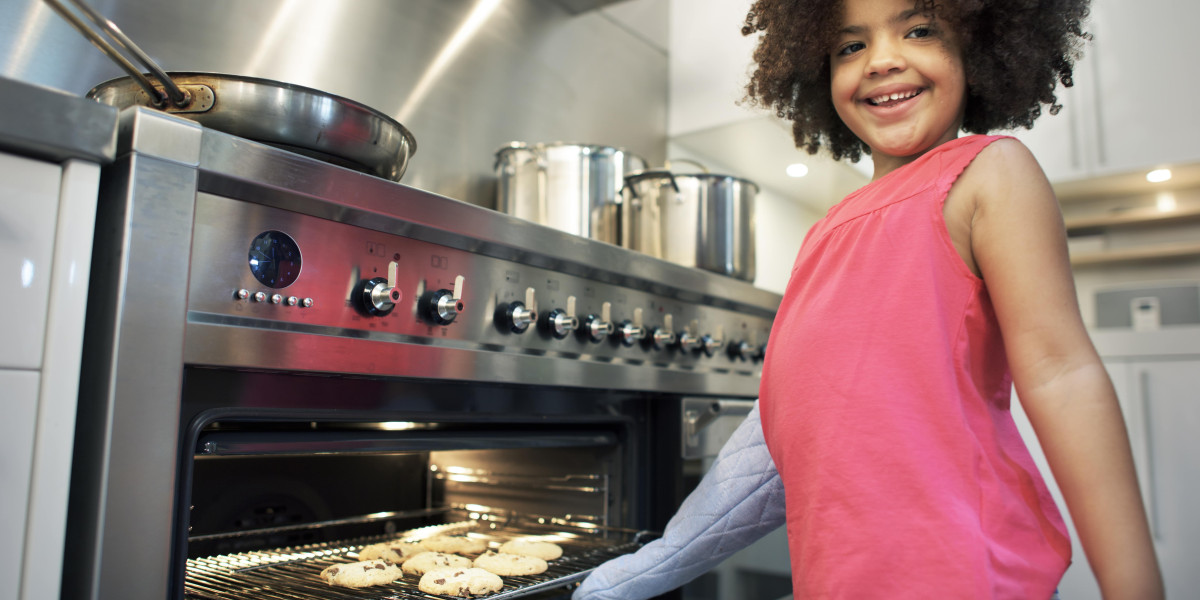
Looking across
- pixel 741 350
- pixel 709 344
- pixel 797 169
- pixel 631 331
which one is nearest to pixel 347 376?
pixel 631 331

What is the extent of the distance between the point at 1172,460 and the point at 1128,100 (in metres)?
0.95

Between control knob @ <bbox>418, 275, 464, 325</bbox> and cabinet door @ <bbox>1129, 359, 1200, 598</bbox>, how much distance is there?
76.4 inches

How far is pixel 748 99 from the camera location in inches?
40.4

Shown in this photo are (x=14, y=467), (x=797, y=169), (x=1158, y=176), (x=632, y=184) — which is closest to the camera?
(x=14, y=467)

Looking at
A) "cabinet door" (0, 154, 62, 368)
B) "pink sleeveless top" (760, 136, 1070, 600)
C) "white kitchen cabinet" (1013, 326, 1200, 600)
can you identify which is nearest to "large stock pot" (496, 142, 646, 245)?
"pink sleeveless top" (760, 136, 1070, 600)

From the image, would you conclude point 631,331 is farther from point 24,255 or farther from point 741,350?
point 24,255

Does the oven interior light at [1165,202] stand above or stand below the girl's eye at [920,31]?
above

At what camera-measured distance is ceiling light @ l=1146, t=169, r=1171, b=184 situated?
2223 mm

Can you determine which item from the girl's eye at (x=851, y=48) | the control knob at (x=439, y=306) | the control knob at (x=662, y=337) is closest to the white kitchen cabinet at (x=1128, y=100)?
the control knob at (x=662, y=337)

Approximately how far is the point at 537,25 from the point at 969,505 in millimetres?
1409

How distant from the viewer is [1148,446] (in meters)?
2.07

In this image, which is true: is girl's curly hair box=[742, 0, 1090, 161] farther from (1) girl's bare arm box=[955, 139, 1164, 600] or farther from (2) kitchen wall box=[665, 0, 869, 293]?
(2) kitchen wall box=[665, 0, 869, 293]

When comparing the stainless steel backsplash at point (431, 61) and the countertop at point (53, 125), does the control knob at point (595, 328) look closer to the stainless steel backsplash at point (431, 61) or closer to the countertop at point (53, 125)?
the stainless steel backsplash at point (431, 61)

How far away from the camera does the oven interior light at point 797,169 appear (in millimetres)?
1999
